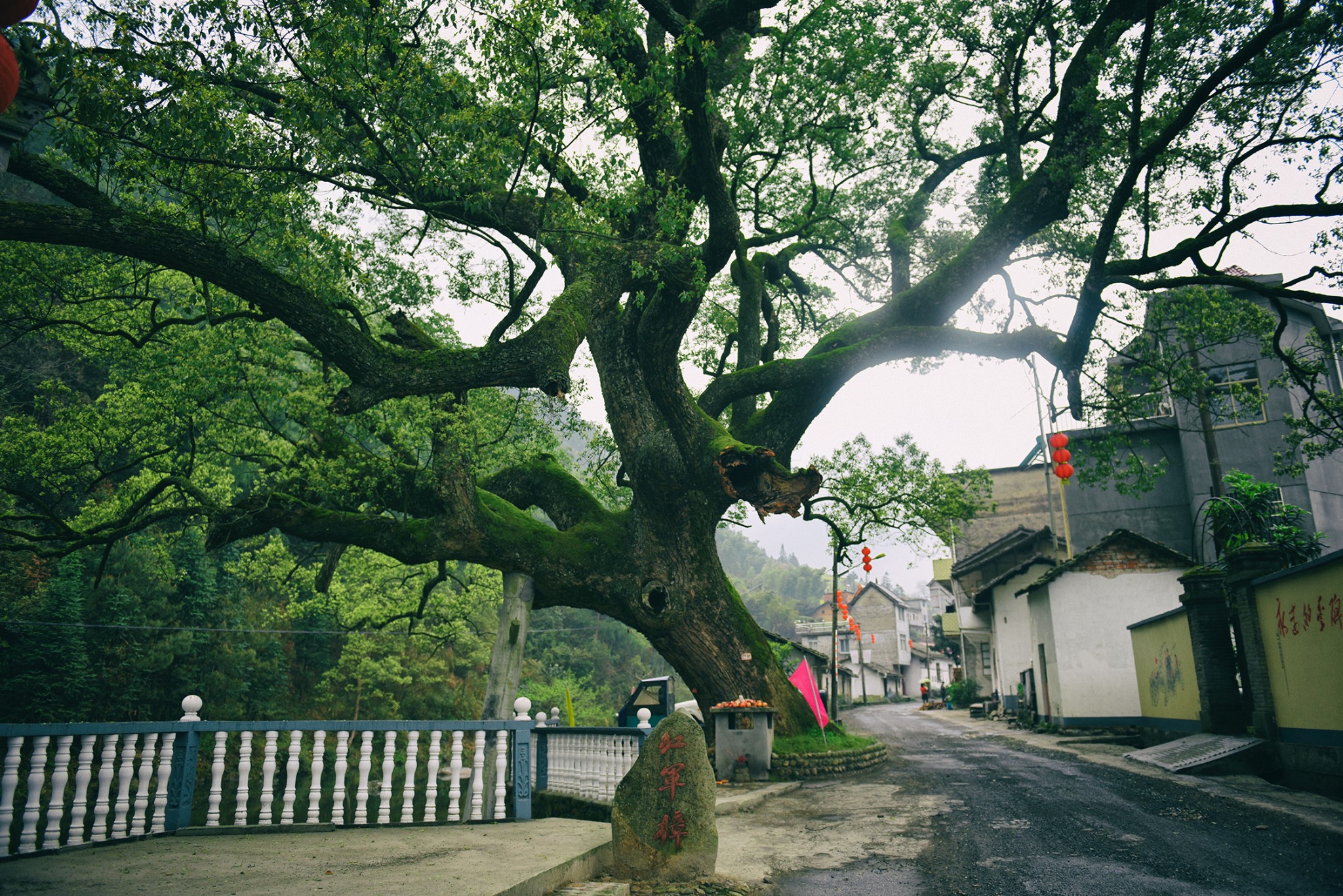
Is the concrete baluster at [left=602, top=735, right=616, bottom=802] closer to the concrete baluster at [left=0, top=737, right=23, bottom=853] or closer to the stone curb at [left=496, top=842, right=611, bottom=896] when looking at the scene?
the stone curb at [left=496, top=842, right=611, bottom=896]

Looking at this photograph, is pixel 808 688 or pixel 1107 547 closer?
pixel 808 688

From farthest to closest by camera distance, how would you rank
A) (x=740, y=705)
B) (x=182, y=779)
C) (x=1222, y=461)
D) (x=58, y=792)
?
(x=1222, y=461) < (x=740, y=705) < (x=182, y=779) < (x=58, y=792)

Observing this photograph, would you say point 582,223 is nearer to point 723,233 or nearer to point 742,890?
point 723,233

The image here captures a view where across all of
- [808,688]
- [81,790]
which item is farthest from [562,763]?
[808,688]

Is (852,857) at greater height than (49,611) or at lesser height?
lesser

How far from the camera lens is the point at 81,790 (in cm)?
502

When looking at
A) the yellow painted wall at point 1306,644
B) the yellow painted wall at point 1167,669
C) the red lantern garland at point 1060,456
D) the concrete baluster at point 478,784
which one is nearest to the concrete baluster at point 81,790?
the concrete baluster at point 478,784

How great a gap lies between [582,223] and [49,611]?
2372cm

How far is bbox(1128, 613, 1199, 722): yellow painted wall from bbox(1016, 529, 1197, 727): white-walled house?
3.37 metres

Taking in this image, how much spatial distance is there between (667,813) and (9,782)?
408 cm

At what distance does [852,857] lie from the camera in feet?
20.4

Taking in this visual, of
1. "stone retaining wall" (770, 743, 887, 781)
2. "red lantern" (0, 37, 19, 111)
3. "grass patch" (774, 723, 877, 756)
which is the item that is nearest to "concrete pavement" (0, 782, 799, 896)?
"red lantern" (0, 37, 19, 111)

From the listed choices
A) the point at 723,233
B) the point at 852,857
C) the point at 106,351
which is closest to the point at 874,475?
the point at 723,233

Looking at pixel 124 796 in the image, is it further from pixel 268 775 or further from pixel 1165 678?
pixel 1165 678
